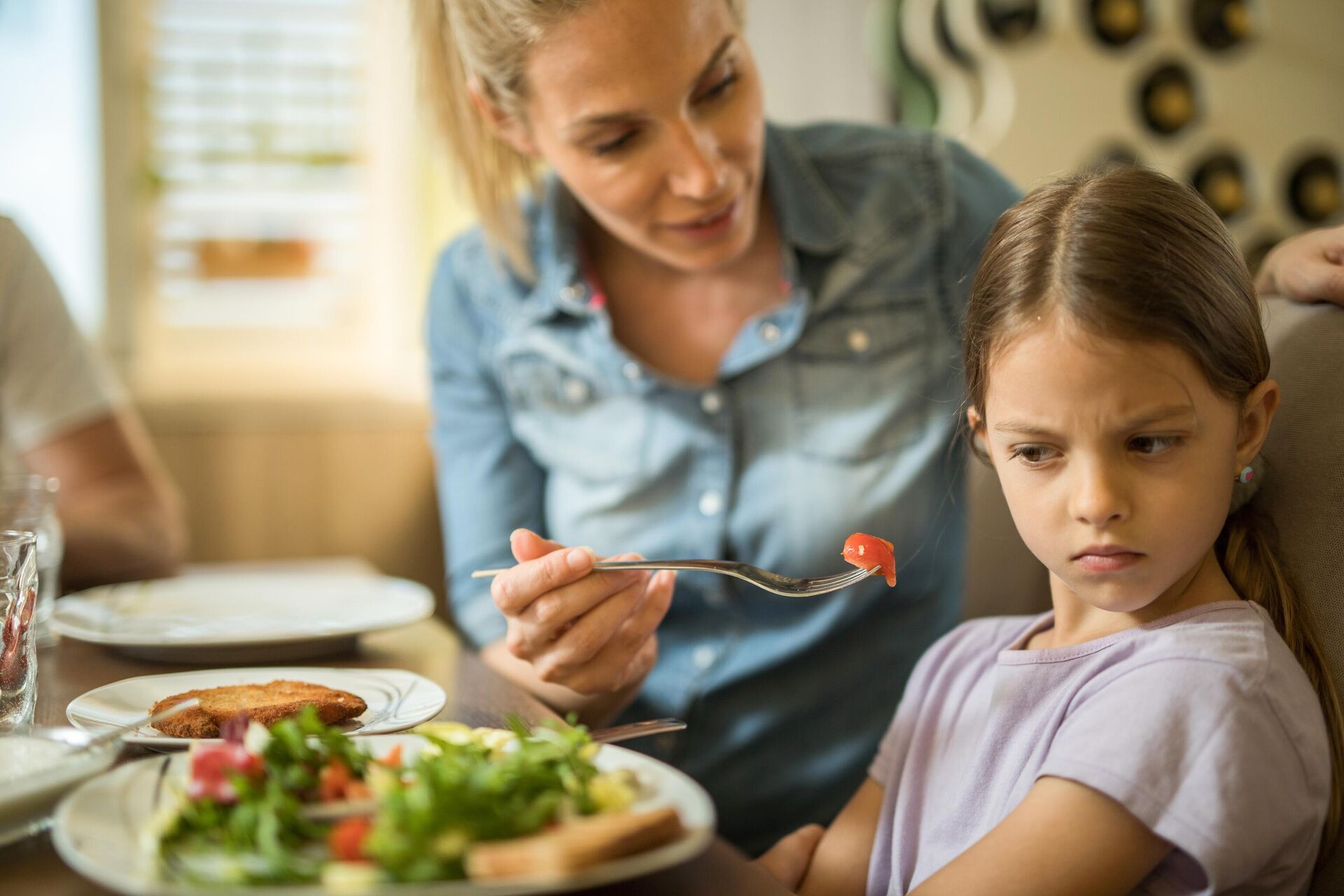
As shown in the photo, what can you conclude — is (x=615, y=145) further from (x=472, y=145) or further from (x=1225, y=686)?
(x=1225, y=686)

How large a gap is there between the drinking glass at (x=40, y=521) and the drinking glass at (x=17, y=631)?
0.29 metres

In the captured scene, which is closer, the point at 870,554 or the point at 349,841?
the point at 349,841

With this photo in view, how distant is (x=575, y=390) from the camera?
53.4 inches

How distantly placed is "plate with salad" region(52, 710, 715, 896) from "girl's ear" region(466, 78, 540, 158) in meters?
0.77

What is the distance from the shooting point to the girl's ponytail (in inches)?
29.1

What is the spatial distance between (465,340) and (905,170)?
22.2 inches

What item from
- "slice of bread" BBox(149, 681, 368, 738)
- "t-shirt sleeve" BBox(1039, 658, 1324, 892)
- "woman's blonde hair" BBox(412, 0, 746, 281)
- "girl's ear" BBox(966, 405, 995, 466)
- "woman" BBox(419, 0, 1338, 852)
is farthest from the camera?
"woman" BBox(419, 0, 1338, 852)

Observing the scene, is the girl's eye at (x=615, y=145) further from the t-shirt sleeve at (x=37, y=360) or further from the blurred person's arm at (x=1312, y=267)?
the t-shirt sleeve at (x=37, y=360)

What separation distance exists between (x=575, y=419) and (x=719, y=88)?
429 mm

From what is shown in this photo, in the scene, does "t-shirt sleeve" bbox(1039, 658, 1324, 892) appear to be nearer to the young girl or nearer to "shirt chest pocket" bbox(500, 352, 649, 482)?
the young girl

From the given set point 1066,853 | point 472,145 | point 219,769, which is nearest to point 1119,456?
point 1066,853

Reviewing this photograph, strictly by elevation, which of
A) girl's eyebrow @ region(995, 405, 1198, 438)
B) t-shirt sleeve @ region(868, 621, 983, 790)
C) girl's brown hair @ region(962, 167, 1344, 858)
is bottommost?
t-shirt sleeve @ region(868, 621, 983, 790)

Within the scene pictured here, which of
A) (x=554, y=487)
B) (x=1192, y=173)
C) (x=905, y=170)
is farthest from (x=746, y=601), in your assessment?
(x=1192, y=173)

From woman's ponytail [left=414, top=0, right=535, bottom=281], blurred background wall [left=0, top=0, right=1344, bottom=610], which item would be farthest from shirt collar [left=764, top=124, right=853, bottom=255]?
blurred background wall [left=0, top=0, right=1344, bottom=610]
